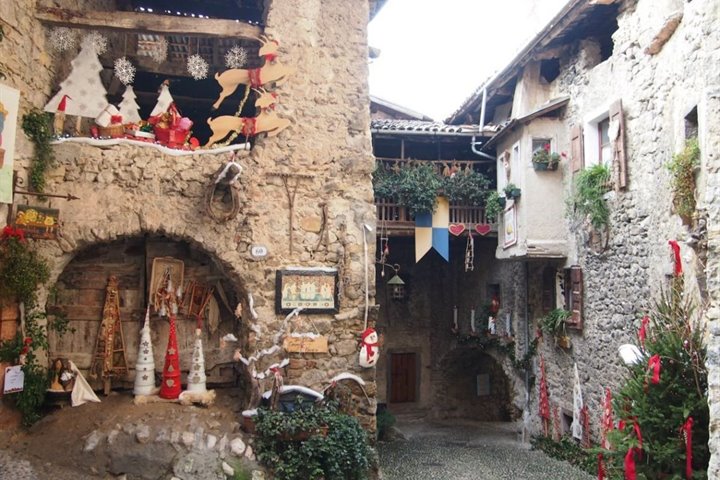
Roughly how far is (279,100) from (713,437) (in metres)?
6.15

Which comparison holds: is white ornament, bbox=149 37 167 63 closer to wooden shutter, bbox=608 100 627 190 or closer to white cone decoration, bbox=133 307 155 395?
white cone decoration, bbox=133 307 155 395

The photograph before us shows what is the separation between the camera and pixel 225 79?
7934 mm

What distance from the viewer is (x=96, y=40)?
811 centimetres

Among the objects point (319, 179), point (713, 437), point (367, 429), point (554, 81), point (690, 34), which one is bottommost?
point (367, 429)

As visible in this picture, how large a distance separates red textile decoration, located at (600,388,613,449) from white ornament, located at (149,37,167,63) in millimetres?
8436

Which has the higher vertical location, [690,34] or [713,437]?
[690,34]

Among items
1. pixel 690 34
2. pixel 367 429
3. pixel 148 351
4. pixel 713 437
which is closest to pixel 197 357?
pixel 148 351

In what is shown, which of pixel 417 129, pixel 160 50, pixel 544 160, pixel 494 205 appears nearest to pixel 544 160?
pixel 544 160

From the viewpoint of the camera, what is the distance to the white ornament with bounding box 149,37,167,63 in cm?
895

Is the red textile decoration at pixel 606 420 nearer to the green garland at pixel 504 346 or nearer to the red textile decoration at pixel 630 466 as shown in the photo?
the red textile decoration at pixel 630 466

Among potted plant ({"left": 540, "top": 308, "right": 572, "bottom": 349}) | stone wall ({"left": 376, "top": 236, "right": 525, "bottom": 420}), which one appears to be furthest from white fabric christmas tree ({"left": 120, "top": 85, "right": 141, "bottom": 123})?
stone wall ({"left": 376, "top": 236, "right": 525, "bottom": 420})

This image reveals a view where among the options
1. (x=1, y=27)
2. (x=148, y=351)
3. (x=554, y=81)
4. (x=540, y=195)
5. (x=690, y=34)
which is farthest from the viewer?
(x=554, y=81)

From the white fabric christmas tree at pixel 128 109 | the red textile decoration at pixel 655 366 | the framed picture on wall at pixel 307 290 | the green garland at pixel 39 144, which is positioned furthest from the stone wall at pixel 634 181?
the green garland at pixel 39 144

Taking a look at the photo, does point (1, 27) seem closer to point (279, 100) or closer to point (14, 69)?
point (14, 69)
